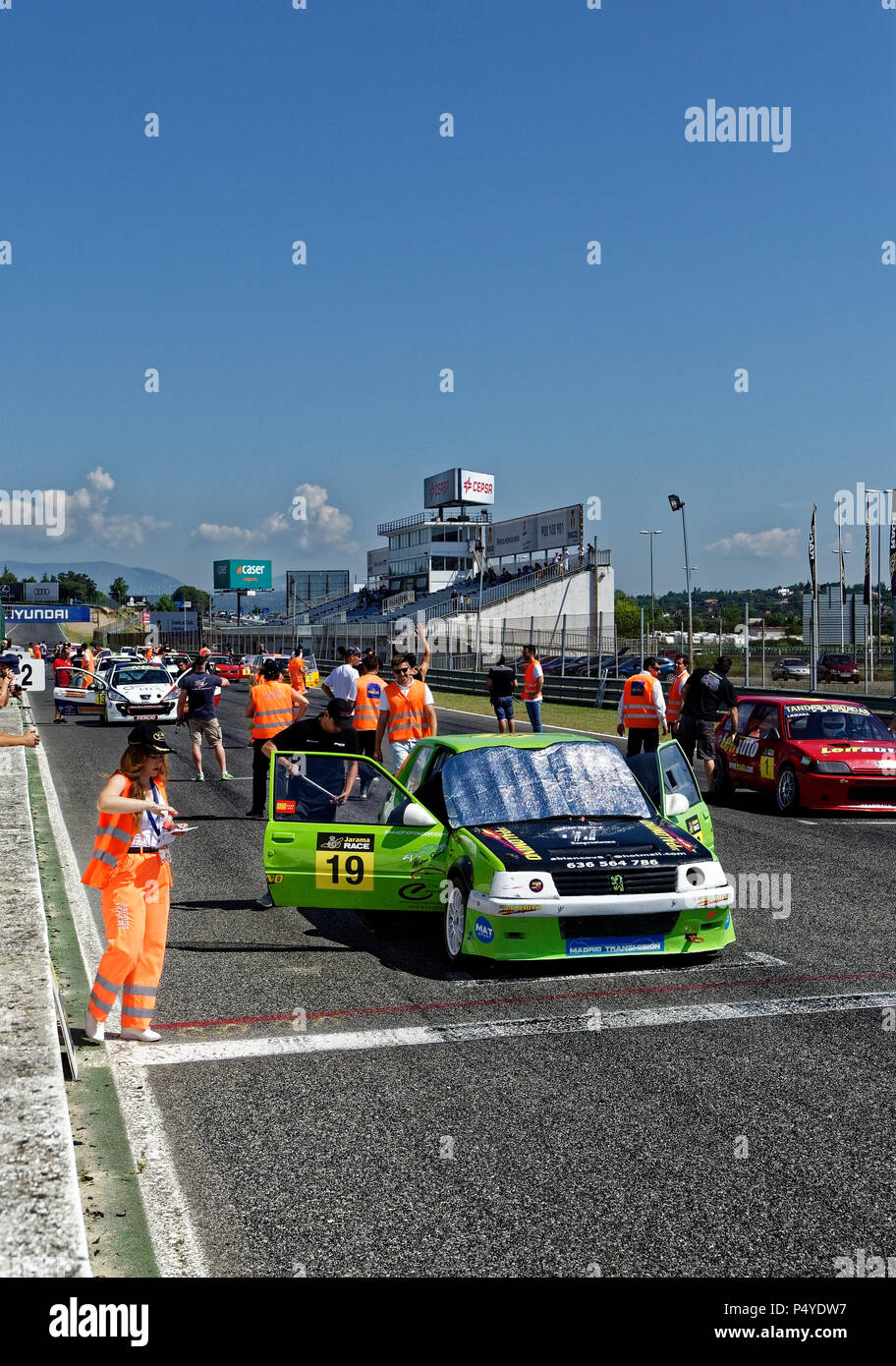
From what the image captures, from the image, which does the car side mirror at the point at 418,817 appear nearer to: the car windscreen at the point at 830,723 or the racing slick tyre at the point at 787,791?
the racing slick tyre at the point at 787,791

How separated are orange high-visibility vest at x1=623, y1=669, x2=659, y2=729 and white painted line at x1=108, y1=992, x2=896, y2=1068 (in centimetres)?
846

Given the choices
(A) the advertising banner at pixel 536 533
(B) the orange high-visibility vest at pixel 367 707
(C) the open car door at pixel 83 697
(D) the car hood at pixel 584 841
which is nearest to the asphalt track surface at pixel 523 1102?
(D) the car hood at pixel 584 841

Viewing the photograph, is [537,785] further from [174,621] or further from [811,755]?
[174,621]

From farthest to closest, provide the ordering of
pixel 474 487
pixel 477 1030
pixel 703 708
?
pixel 474 487 → pixel 703 708 → pixel 477 1030

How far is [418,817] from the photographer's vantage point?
8.03m

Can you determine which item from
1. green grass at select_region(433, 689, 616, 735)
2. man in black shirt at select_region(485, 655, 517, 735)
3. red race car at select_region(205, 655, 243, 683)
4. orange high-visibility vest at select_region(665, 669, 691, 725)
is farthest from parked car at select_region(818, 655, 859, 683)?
red race car at select_region(205, 655, 243, 683)

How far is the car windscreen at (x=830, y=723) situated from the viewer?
15.0 meters

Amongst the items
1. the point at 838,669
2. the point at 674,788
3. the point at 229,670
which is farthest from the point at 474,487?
the point at 674,788

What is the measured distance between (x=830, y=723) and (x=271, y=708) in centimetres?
645

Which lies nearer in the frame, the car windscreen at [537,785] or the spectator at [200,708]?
the car windscreen at [537,785]

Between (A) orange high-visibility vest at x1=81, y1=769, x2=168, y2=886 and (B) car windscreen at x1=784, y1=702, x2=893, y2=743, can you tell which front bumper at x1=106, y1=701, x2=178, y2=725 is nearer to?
(B) car windscreen at x1=784, y1=702, x2=893, y2=743

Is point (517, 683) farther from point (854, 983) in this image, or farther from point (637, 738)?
point (854, 983)

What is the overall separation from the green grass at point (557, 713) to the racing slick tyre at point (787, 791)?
12178 millimetres
